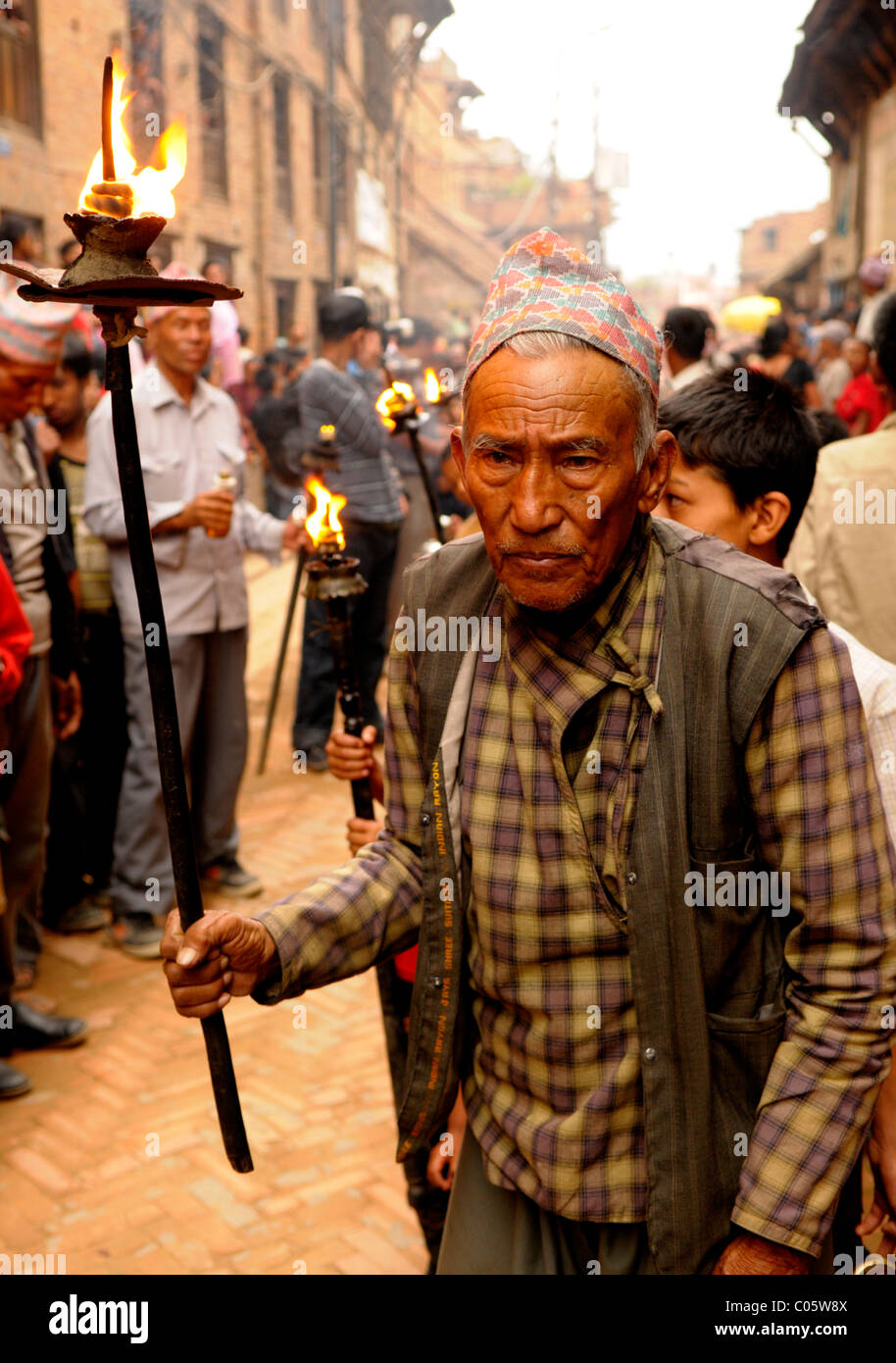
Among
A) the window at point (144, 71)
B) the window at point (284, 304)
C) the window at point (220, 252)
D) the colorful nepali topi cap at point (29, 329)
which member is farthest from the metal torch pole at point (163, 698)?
the window at point (284, 304)

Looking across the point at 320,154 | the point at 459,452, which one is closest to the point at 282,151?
the point at 320,154

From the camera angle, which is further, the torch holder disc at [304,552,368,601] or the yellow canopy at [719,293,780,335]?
the yellow canopy at [719,293,780,335]

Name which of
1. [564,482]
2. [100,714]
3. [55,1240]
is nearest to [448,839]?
[564,482]

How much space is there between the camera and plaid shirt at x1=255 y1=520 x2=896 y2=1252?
1.59 meters

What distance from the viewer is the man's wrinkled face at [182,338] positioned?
511cm

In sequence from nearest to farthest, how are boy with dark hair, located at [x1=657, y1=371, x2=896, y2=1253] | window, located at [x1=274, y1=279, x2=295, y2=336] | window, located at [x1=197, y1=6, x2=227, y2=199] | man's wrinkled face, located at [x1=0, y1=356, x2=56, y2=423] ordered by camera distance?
boy with dark hair, located at [x1=657, y1=371, x2=896, y2=1253] < man's wrinkled face, located at [x1=0, y1=356, x2=56, y2=423] < window, located at [x1=197, y1=6, x2=227, y2=199] < window, located at [x1=274, y1=279, x2=295, y2=336]

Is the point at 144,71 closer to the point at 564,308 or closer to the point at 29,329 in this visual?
the point at 29,329

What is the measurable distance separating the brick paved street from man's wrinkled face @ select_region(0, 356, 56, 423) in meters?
2.15

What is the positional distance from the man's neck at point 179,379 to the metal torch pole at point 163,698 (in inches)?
155

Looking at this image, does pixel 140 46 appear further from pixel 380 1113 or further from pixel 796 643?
pixel 796 643

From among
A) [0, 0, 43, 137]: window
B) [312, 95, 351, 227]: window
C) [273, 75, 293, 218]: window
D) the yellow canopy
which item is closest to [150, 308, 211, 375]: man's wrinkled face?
[0, 0, 43, 137]: window

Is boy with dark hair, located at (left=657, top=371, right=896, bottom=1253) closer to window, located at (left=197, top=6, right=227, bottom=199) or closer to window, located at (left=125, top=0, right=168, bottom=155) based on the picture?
window, located at (left=125, top=0, right=168, bottom=155)

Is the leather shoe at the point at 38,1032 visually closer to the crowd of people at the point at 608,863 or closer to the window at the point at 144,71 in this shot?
the crowd of people at the point at 608,863

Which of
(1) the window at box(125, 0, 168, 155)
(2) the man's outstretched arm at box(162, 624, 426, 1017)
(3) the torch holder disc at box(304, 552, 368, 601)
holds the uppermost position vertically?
(1) the window at box(125, 0, 168, 155)
